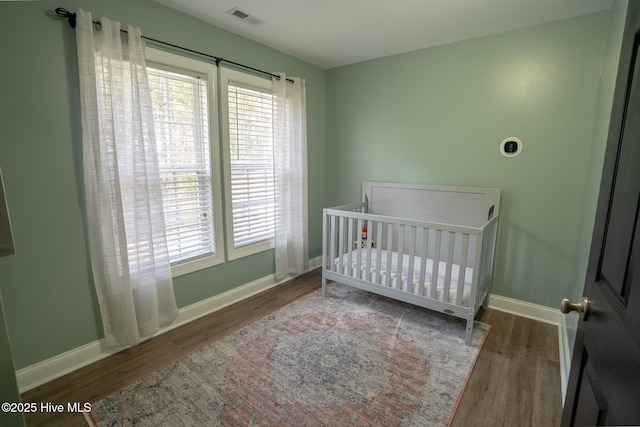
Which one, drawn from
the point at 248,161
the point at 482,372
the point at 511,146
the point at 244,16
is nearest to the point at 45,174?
the point at 248,161

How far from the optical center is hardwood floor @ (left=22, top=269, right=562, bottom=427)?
158 centimetres

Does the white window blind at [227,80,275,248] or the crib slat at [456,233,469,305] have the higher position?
the white window blind at [227,80,275,248]

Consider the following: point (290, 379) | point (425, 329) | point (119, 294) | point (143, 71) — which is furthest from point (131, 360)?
point (425, 329)

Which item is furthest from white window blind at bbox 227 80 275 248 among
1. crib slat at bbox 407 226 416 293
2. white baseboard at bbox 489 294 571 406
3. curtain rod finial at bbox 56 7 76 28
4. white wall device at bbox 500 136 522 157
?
white baseboard at bbox 489 294 571 406

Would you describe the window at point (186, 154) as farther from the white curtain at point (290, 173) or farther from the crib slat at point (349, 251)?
the crib slat at point (349, 251)

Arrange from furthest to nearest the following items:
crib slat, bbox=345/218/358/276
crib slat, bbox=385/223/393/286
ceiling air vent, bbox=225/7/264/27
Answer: crib slat, bbox=345/218/358/276 < crib slat, bbox=385/223/393/286 < ceiling air vent, bbox=225/7/264/27

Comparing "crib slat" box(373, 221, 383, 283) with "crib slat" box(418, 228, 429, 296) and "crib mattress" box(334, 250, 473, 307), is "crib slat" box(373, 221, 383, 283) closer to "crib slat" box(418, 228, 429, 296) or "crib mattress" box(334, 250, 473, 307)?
"crib mattress" box(334, 250, 473, 307)

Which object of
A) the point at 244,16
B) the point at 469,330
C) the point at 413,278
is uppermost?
the point at 244,16

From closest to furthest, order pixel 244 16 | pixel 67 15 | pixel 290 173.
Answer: pixel 67 15 < pixel 244 16 < pixel 290 173

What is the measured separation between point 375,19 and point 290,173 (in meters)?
1.51

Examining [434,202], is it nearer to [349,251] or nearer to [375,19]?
[349,251]

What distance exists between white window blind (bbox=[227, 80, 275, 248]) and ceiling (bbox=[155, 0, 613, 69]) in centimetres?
52

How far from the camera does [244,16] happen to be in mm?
2232

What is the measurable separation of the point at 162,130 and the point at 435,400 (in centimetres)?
246
